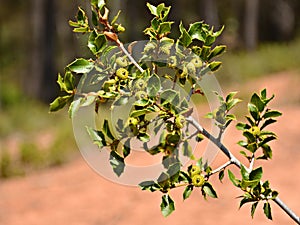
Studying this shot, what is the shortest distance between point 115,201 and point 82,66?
4.89 m

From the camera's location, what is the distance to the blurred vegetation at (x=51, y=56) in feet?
29.6

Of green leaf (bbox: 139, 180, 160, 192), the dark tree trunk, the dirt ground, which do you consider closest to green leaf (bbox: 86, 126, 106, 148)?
green leaf (bbox: 139, 180, 160, 192)

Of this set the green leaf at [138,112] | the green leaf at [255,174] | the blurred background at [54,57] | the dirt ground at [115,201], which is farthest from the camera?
the blurred background at [54,57]

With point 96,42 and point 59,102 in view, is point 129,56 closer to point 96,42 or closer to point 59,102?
point 96,42

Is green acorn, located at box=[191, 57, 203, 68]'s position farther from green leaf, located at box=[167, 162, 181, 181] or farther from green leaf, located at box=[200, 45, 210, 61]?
green leaf, located at box=[167, 162, 181, 181]

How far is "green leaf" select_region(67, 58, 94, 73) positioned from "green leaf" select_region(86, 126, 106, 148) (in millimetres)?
160

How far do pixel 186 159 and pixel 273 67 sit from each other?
54.9 feet

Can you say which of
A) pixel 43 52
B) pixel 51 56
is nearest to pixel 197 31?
pixel 43 52

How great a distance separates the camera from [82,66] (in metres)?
1.69

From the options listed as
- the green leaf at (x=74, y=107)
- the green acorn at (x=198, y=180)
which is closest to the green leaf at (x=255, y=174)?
the green acorn at (x=198, y=180)

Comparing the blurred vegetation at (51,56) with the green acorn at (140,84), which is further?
the blurred vegetation at (51,56)

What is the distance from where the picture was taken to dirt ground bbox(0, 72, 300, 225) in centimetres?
567

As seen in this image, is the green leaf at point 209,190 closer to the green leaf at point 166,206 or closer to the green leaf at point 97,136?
the green leaf at point 166,206

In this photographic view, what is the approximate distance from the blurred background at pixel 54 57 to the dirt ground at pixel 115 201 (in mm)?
751
